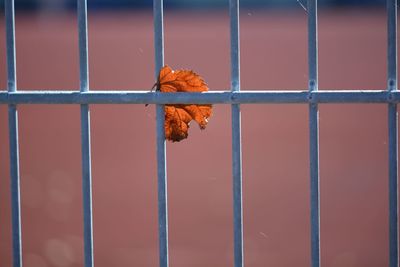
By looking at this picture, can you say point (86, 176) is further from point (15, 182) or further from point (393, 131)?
point (393, 131)

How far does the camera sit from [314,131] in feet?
4.38

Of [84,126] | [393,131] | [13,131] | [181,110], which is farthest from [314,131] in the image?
[13,131]

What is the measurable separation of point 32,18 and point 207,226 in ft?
7.78

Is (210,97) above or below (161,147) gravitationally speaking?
above

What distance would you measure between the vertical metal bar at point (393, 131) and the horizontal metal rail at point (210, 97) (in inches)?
1.5

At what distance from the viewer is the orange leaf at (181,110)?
1432mm

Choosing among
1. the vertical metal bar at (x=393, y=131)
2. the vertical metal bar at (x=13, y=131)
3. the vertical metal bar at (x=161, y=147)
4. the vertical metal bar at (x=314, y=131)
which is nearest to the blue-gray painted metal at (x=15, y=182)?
the vertical metal bar at (x=13, y=131)

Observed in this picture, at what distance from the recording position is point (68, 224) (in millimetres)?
4430

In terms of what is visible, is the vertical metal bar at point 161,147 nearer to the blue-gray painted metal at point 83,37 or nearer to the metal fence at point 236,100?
the metal fence at point 236,100

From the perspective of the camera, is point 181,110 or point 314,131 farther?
point 181,110

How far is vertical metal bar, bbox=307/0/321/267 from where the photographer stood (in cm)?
134

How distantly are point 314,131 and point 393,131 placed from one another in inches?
6.8

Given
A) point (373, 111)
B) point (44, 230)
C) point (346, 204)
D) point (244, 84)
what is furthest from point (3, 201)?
point (373, 111)

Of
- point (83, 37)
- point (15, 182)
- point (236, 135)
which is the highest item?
point (83, 37)
